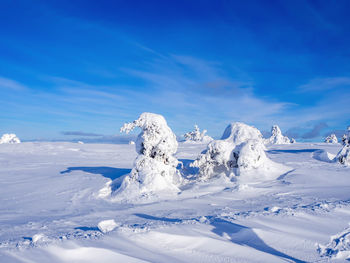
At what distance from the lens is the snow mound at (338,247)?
3.85 m

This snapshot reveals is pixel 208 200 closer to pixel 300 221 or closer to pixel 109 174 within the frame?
pixel 300 221

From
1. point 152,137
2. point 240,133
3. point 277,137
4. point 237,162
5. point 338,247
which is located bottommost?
point 338,247

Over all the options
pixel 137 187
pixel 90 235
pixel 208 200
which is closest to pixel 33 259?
pixel 90 235

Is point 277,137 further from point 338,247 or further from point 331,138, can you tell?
point 338,247

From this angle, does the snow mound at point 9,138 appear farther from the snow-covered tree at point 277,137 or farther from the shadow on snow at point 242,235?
the shadow on snow at point 242,235

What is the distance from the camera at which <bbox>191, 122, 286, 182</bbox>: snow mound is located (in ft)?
42.4

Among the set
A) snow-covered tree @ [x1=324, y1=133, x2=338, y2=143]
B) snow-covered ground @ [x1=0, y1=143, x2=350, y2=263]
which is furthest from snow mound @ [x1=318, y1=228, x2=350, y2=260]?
snow-covered tree @ [x1=324, y1=133, x2=338, y2=143]

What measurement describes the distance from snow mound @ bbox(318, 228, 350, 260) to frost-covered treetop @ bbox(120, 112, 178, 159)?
8.78 m

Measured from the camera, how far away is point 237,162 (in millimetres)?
13242

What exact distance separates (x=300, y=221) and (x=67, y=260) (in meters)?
4.47

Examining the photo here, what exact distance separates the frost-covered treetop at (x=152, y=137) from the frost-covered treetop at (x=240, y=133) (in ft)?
14.1

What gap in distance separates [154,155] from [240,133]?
5.62m

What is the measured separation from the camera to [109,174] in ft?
51.4

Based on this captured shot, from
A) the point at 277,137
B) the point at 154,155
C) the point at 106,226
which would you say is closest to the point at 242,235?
the point at 106,226
